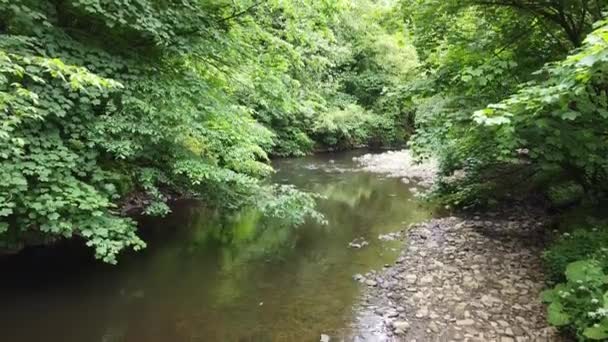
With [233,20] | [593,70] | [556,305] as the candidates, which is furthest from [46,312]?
[593,70]

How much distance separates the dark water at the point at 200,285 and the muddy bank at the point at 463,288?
0.45m

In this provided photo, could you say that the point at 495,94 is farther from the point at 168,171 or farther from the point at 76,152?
the point at 76,152

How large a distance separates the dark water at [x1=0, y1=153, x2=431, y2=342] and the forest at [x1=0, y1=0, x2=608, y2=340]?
0.77m

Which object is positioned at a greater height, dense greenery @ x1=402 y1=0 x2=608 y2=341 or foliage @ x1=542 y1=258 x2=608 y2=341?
dense greenery @ x1=402 y1=0 x2=608 y2=341

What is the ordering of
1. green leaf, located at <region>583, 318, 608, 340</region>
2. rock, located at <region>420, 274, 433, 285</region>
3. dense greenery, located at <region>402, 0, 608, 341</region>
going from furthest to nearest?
rock, located at <region>420, 274, 433, 285</region>, dense greenery, located at <region>402, 0, 608, 341</region>, green leaf, located at <region>583, 318, 608, 340</region>

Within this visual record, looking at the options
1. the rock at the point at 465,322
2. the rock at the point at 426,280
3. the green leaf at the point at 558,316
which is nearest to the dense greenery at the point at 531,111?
the green leaf at the point at 558,316

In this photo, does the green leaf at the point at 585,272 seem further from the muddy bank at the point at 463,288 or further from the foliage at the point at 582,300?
the muddy bank at the point at 463,288

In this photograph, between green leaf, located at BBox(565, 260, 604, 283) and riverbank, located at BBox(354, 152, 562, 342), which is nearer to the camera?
green leaf, located at BBox(565, 260, 604, 283)

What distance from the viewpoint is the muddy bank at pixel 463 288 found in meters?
5.18

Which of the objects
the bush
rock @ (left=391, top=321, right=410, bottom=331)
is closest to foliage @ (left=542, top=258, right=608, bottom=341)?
the bush

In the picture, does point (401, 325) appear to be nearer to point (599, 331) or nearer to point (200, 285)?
point (599, 331)

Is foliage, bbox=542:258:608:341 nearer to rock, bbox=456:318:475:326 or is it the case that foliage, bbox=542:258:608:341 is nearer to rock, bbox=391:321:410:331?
rock, bbox=456:318:475:326

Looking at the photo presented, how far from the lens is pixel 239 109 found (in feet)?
26.8

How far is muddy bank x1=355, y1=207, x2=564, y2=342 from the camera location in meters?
5.18
